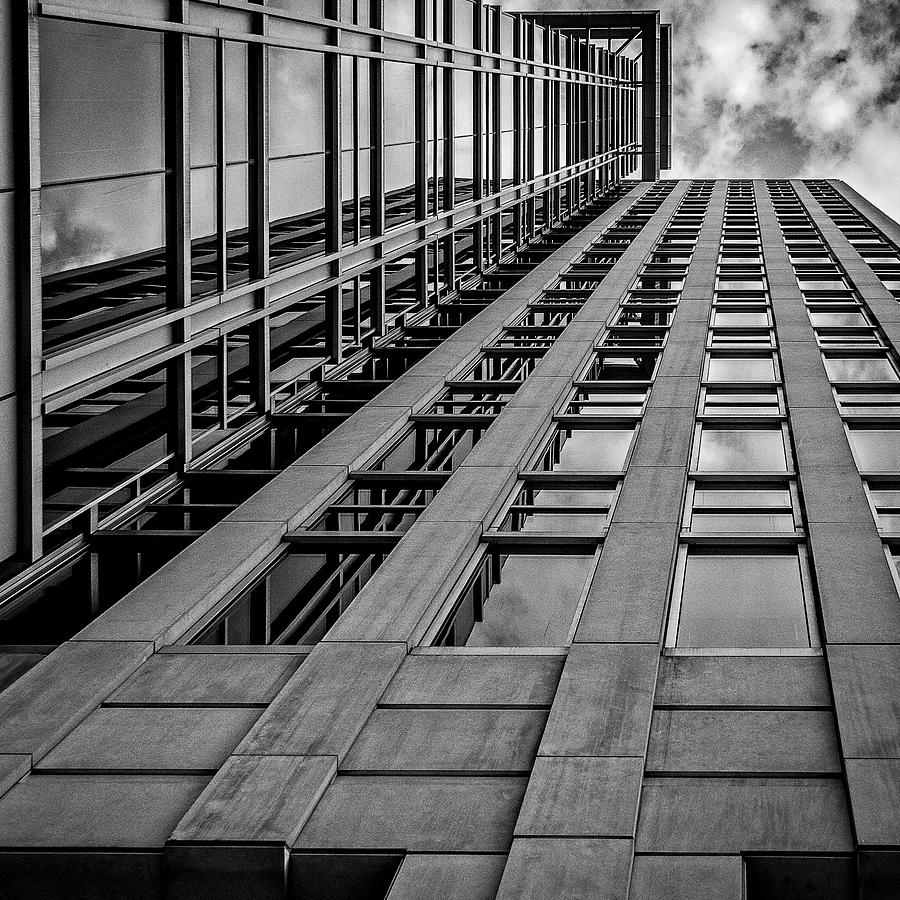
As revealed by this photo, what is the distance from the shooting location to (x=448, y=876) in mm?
8633

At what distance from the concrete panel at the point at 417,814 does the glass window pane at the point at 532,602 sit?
3.33 metres

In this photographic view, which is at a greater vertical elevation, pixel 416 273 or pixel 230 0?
pixel 230 0

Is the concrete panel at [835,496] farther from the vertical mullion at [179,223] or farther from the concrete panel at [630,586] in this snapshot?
the vertical mullion at [179,223]

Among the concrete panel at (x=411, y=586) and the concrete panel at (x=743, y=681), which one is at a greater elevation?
the concrete panel at (x=411, y=586)

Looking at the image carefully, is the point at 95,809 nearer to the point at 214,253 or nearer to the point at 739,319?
the point at 214,253

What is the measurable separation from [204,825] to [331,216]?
1862 centimetres

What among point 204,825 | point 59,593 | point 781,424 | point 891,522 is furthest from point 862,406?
point 204,825

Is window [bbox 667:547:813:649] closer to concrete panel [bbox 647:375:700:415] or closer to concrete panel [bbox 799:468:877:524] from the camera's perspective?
concrete panel [bbox 799:468:877:524]

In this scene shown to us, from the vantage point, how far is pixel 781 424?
22.4 m

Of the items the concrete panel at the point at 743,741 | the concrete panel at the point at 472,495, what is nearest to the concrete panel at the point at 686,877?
the concrete panel at the point at 743,741

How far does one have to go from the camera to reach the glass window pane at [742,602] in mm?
13008

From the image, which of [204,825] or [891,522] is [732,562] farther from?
[204,825]

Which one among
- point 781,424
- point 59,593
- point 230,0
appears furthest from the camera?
point 781,424

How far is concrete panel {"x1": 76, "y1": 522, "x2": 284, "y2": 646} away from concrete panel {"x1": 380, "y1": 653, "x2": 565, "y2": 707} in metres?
2.90
